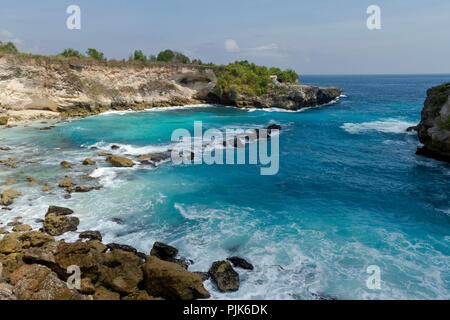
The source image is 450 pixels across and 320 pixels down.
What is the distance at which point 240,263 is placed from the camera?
42.2 ft

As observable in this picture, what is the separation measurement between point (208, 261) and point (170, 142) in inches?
914

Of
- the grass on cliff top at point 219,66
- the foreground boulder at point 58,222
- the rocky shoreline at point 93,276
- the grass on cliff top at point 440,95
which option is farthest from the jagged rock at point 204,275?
the grass on cliff top at point 219,66

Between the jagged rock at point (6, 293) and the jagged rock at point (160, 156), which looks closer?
the jagged rock at point (6, 293)

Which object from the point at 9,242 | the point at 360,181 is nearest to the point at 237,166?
the point at 360,181

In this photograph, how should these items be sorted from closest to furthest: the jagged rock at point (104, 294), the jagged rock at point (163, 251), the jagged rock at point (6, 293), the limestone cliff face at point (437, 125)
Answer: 1. the jagged rock at point (6, 293)
2. the jagged rock at point (104, 294)
3. the jagged rock at point (163, 251)
4. the limestone cliff face at point (437, 125)

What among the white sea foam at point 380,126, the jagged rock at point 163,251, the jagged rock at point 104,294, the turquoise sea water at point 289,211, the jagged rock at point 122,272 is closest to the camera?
the jagged rock at point 104,294

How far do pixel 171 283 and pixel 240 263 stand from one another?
11.9ft

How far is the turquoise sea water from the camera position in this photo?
12.2 metres

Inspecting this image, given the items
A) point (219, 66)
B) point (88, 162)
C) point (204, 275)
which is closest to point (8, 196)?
point (88, 162)

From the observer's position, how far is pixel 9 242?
497 inches

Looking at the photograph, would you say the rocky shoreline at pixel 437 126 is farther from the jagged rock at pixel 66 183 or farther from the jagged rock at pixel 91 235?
the jagged rock at pixel 66 183

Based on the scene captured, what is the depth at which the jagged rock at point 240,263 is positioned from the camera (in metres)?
12.6

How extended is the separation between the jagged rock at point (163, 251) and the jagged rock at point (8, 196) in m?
11.0
